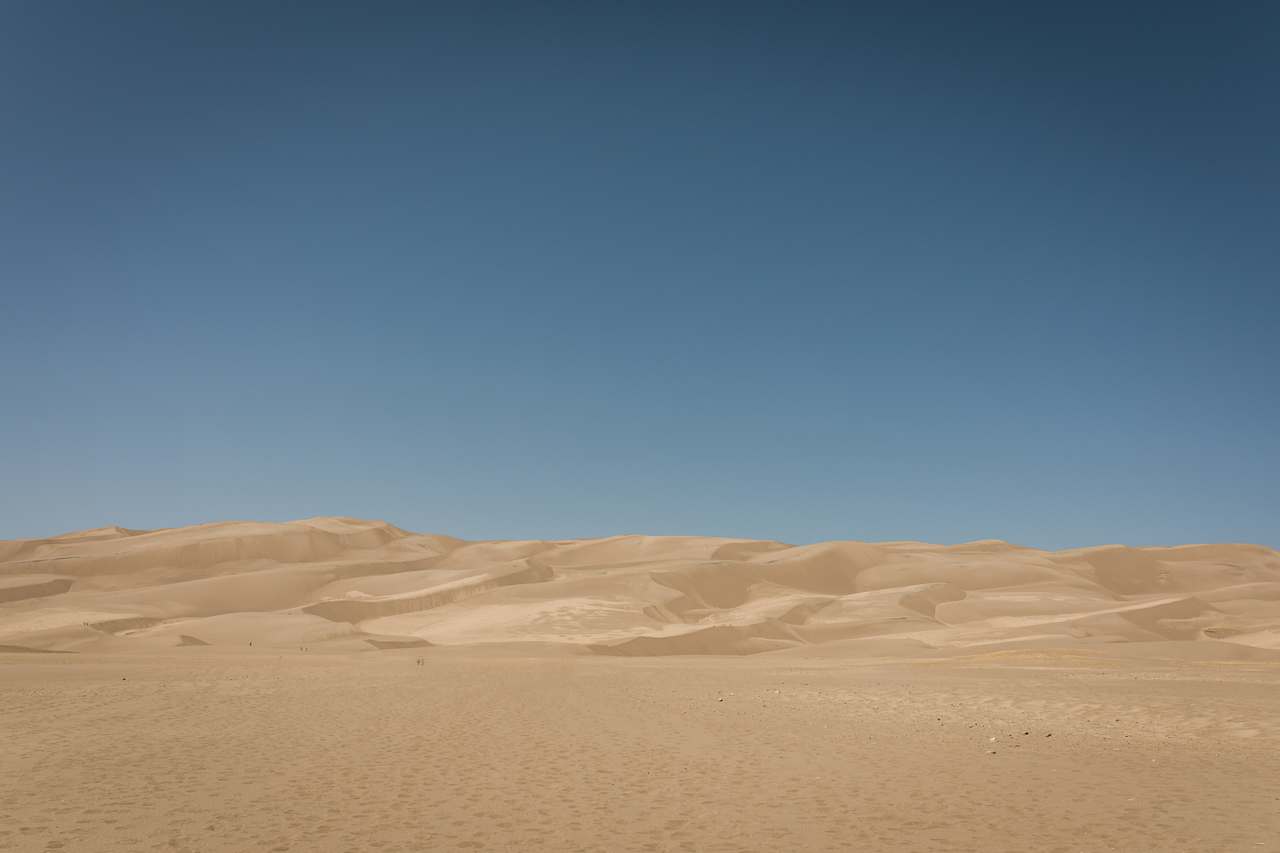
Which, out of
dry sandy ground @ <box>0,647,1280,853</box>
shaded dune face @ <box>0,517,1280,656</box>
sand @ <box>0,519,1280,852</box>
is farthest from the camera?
shaded dune face @ <box>0,517,1280,656</box>

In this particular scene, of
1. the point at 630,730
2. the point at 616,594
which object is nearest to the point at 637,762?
the point at 630,730

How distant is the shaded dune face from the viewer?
3653cm

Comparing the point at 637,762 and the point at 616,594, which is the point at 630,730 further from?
the point at 616,594

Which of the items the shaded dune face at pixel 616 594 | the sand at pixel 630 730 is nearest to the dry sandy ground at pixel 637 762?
the sand at pixel 630 730

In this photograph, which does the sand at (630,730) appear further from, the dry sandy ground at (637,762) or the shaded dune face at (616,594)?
the shaded dune face at (616,594)

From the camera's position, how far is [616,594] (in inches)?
1854

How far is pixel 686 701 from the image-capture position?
717 inches

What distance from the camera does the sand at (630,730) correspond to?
8.72 m

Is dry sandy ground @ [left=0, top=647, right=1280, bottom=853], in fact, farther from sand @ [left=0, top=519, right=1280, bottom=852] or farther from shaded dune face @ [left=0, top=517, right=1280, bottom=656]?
shaded dune face @ [left=0, top=517, right=1280, bottom=656]

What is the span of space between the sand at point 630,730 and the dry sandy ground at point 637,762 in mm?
58

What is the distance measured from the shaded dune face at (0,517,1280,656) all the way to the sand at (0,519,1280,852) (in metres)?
0.41

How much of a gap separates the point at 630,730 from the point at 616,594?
3282 centimetres

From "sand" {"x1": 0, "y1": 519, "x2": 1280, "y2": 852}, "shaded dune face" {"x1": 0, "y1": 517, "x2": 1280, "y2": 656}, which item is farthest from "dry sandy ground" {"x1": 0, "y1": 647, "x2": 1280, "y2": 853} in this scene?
"shaded dune face" {"x1": 0, "y1": 517, "x2": 1280, "y2": 656}

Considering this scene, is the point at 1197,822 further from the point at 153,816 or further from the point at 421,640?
the point at 421,640
